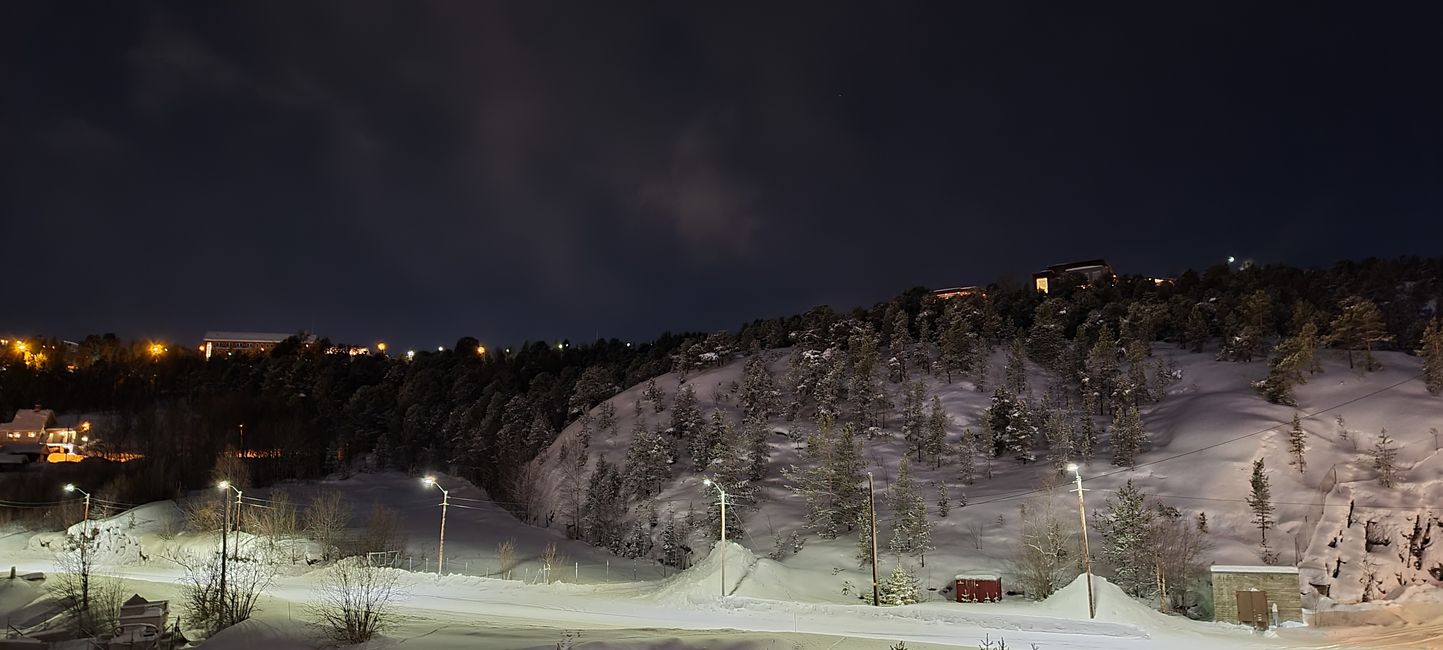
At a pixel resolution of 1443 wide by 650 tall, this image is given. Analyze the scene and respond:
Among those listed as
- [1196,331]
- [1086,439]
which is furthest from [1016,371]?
[1196,331]

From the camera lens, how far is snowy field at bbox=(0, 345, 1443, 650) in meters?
30.4

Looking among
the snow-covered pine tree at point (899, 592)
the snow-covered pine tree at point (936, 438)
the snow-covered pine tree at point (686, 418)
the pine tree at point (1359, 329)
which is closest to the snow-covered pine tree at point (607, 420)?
the snow-covered pine tree at point (686, 418)

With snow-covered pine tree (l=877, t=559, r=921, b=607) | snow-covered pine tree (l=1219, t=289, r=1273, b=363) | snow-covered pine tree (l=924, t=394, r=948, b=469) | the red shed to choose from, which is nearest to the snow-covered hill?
snow-covered pine tree (l=924, t=394, r=948, b=469)

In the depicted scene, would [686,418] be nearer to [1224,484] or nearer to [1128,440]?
[1128,440]

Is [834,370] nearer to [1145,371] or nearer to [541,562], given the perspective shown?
[1145,371]

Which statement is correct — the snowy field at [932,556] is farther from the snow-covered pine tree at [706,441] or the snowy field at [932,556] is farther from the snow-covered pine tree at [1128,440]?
the snow-covered pine tree at [706,441]

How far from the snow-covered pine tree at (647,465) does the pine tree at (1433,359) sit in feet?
217

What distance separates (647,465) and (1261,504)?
166 ft

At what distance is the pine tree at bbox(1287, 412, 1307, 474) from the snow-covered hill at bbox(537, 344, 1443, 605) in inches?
18.2

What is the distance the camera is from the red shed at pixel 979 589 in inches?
1853

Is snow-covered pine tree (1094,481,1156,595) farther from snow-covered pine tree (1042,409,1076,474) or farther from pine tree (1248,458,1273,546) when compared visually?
snow-covered pine tree (1042,409,1076,474)

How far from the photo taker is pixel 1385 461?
5919 cm

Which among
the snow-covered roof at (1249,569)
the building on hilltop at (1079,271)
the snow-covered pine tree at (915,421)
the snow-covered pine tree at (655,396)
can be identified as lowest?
the snow-covered roof at (1249,569)

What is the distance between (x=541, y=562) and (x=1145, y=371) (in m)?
62.9
